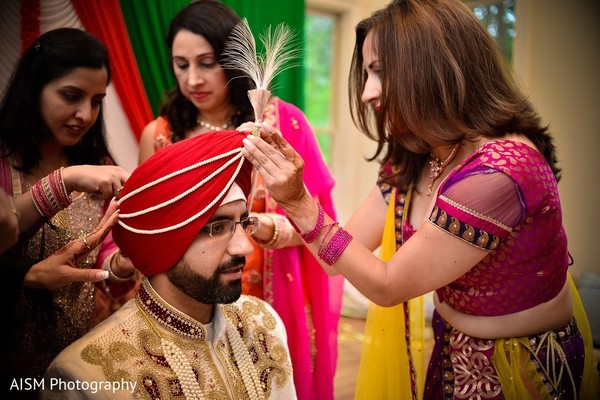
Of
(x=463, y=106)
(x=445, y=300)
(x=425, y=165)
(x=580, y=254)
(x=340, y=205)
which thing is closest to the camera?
(x=463, y=106)

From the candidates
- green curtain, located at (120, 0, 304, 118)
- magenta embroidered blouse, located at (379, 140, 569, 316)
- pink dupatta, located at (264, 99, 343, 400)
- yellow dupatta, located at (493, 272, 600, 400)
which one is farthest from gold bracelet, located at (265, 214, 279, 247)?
green curtain, located at (120, 0, 304, 118)

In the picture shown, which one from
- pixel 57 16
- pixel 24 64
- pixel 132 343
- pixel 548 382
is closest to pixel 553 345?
pixel 548 382

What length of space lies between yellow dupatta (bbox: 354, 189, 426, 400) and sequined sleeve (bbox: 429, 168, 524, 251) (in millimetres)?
449

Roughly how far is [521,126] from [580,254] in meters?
1.64

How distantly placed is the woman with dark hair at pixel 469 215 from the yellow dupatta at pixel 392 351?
0.62ft

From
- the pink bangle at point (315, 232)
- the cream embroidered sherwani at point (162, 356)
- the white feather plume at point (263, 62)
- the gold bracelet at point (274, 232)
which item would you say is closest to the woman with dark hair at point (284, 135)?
the gold bracelet at point (274, 232)

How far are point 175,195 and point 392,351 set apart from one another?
95 cm

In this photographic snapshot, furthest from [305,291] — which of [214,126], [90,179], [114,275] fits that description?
[90,179]

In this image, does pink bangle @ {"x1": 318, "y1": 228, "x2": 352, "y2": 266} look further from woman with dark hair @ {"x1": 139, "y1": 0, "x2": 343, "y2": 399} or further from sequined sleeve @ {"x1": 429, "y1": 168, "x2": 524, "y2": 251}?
woman with dark hair @ {"x1": 139, "y1": 0, "x2": 343, "y2": 399}

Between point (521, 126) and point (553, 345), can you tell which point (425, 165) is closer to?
point (521, 126)

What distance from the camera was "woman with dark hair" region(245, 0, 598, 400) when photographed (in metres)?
1.38

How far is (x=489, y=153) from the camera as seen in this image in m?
1.39

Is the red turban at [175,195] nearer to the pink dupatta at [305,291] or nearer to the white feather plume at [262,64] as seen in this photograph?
the white feather plume at [262,64]

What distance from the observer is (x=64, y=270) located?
4.41 ft
